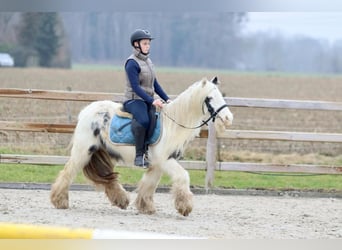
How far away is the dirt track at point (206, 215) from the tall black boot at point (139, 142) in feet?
1.81

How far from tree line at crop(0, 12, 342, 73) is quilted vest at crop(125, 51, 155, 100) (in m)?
16.7

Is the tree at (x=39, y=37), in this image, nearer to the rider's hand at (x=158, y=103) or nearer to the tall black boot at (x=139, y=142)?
the tall black boot at (x=139, y=142)

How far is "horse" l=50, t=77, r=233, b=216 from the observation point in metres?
7.27

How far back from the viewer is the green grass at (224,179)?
989 centimetres

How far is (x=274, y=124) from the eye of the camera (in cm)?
1530

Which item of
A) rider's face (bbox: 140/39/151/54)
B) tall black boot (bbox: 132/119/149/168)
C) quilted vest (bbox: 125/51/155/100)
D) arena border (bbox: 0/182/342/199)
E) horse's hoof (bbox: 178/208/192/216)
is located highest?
rider's face (bbox: 140/39/151/54)

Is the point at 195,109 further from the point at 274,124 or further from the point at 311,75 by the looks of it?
the point at 311,75

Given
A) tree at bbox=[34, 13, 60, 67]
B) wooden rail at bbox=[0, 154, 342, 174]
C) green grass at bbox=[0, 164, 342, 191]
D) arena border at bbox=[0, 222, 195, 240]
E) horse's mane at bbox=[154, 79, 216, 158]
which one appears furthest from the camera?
tree at bbox=[34, 13, 60, 67]

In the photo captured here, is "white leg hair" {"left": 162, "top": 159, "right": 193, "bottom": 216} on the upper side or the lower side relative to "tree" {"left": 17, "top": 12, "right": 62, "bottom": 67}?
lower

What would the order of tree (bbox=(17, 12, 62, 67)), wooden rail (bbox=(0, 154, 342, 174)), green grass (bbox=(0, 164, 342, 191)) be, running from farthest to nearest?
tree (bbox=(17, 12, 62, 67))
green grass (bbox=(0, 164, 342, 191))
wooden rail (bbox=(0, 154, 342, 174))

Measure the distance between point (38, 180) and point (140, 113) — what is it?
116 inches

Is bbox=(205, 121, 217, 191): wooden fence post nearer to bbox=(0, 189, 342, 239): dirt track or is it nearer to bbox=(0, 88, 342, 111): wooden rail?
bbox=(0, 189, 342, 239): dirt track

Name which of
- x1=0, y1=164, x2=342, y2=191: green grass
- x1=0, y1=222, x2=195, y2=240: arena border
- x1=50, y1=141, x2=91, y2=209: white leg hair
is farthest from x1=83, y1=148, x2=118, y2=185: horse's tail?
x1=0, y1=222, x2=195, y2=240: arena border

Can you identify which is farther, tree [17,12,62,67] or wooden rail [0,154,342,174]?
tree [17,12,62,67]
